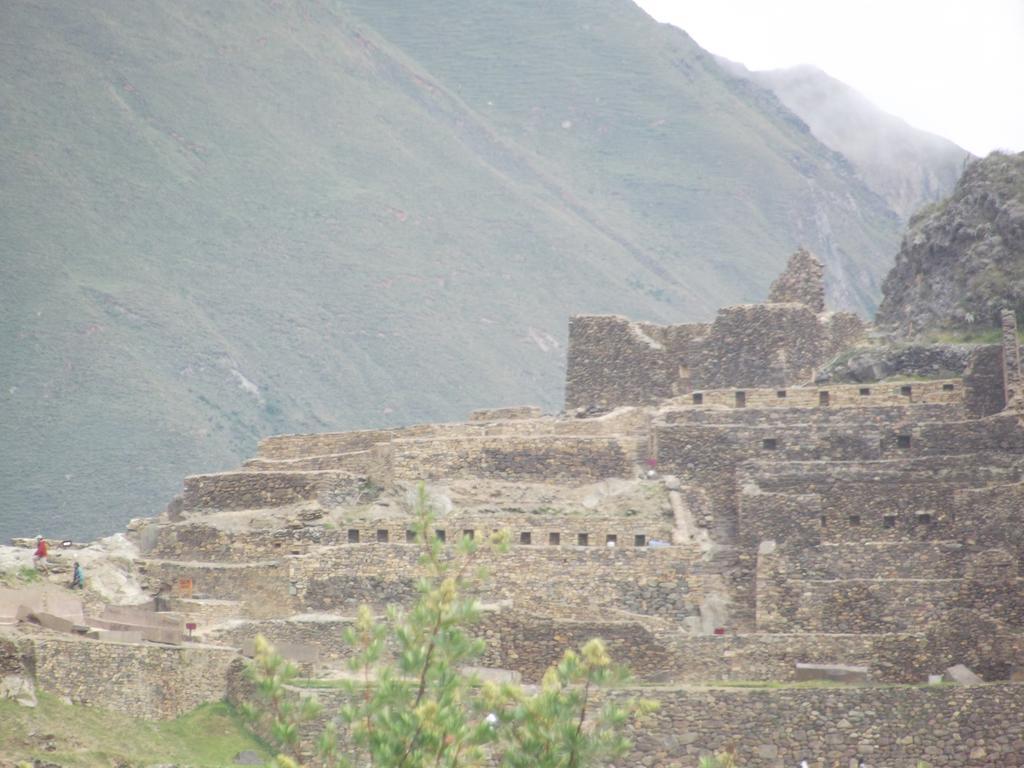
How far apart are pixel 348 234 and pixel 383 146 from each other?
1135 centimetres

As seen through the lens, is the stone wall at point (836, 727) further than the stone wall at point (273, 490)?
No

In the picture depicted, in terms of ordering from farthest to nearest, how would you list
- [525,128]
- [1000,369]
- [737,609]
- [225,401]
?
[525,128] < [225,401] < [1000,369] < [737,609]

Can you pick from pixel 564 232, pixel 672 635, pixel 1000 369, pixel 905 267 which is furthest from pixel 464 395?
pixel 672 635

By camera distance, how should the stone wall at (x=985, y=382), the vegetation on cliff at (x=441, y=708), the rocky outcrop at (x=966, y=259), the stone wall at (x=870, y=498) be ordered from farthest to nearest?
the rocky outcrop at (x=966, y=259), the stone wall at (x=985, y=382), the stone wall at (x=870, y=498), the vegetation on cliff at (x=441, y=708)

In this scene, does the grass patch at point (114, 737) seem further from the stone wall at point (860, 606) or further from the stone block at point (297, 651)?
the stone wall at point (860, 606)

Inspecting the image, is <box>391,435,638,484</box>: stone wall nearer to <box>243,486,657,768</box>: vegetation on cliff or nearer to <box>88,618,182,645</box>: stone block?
<box>88,618,182,645</box>: stone block

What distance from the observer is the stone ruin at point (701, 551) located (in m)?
52.9

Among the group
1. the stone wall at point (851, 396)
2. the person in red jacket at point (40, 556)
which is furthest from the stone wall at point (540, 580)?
the stone wall at point (851, 396)

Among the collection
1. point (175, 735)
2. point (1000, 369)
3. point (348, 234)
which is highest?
point (348, 234)

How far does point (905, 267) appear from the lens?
75.4 meters

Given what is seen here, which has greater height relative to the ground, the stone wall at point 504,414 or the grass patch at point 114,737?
the stone wall at point 504,414

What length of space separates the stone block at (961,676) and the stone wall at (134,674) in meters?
15.8

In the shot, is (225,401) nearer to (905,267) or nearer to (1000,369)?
(905,267)

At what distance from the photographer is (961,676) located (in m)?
53.3
